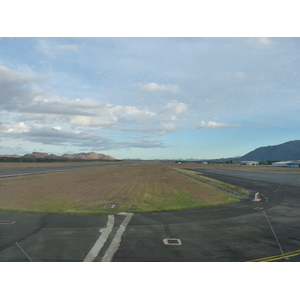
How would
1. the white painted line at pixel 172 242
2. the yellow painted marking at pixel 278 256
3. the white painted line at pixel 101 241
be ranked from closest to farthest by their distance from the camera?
the yellow painted marking at pixel 278 256
the white painted line at pixel 101 241
the white painted line at pixel 172 242

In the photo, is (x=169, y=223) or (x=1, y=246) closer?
(x=1, y=246)

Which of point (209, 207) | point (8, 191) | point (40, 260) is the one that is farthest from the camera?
point (8, 191)

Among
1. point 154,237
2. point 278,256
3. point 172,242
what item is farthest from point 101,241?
point 278,256

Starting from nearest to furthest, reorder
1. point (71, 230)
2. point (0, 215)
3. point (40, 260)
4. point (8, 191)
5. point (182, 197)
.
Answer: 1. point (40, 260)
2. point (71, 230)
3. point (0, 215)
4. point (182, 197)
5. point (8, 191)

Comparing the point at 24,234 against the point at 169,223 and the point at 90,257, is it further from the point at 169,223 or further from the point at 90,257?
the point at 169,223

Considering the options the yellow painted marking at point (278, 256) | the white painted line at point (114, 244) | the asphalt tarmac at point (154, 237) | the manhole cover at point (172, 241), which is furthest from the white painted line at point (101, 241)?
the yellow painted marking at point (278, 256)

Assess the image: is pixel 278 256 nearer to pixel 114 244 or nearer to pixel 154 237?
pixel 154 237

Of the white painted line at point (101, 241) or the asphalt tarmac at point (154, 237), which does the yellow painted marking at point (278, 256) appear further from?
the white painted line at point (101, 241)
